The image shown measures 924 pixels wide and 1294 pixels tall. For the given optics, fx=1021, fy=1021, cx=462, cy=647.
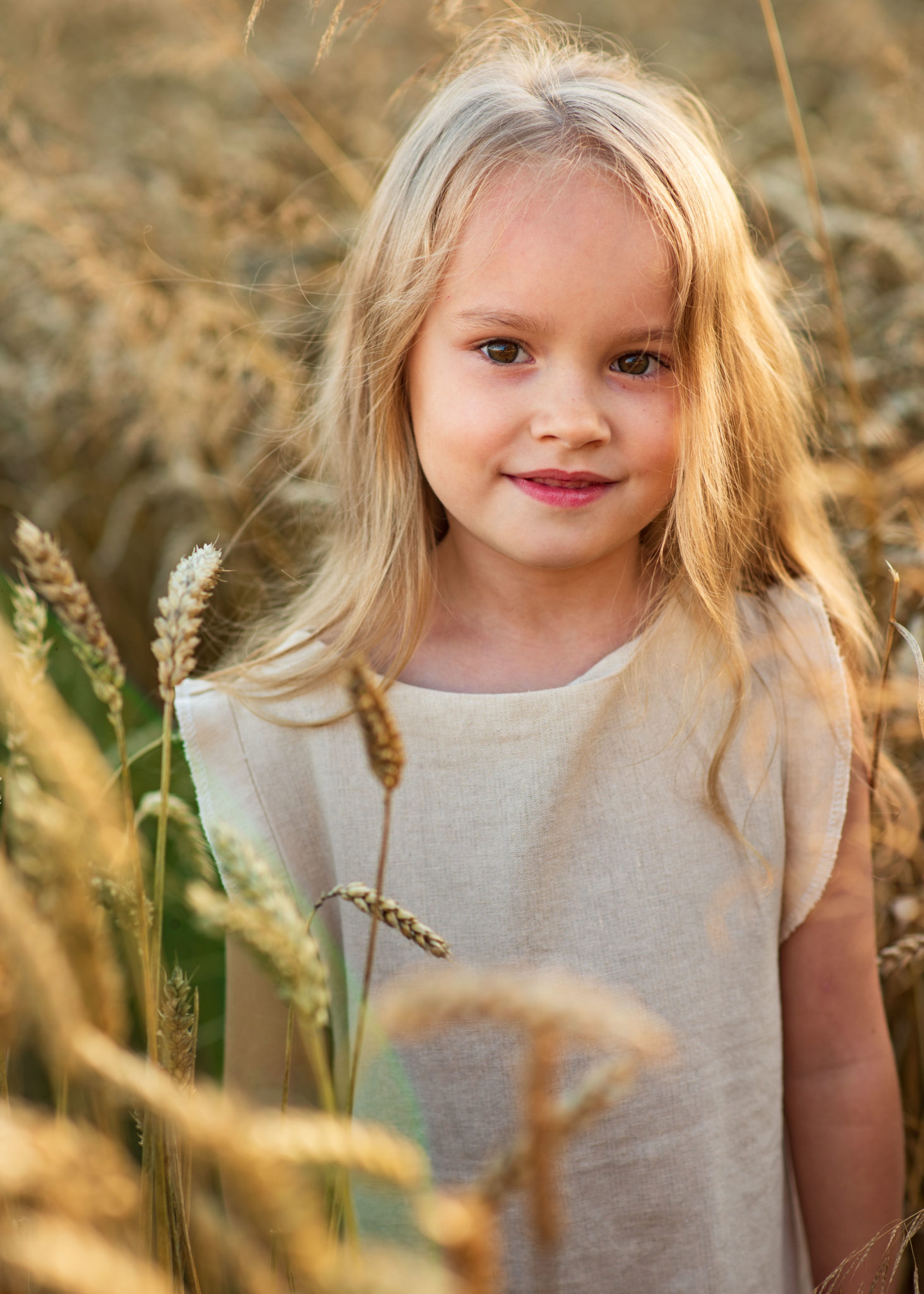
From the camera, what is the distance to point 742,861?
1264 millimetres

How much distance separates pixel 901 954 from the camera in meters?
1.22


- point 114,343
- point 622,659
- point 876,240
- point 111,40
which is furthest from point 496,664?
point 111,40

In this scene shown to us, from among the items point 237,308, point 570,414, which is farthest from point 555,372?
point 237,308

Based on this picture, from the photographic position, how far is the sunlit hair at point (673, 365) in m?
1.19

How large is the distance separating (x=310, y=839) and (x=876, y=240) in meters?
1.56

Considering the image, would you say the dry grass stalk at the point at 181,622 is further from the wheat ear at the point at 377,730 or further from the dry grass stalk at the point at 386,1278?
the dry grass stalk at the point at 386,1278

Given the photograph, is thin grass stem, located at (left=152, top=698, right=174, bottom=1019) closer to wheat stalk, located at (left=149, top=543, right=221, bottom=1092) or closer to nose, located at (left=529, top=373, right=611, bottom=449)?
wheat stalk, located at (left=149, top=543, right=221, bottom=1092)

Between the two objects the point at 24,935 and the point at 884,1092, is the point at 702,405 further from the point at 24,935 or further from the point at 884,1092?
the point at 24,935

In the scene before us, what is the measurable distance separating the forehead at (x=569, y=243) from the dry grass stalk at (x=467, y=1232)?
93 centimetres

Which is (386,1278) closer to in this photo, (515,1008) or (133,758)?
(515,1008)

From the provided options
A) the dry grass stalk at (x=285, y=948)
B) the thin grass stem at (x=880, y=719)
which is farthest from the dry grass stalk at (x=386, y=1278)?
the thin grass stem at (x=880, y=719)

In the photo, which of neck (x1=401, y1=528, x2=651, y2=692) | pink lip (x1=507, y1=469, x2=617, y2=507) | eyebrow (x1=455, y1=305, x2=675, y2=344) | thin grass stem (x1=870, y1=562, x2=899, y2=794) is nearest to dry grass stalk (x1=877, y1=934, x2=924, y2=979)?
thin grass stem (x1=870, y1=562, x2=899, y2=794)

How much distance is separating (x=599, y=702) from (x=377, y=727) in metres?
0.70

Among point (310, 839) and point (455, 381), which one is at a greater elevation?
point (455, 381)
